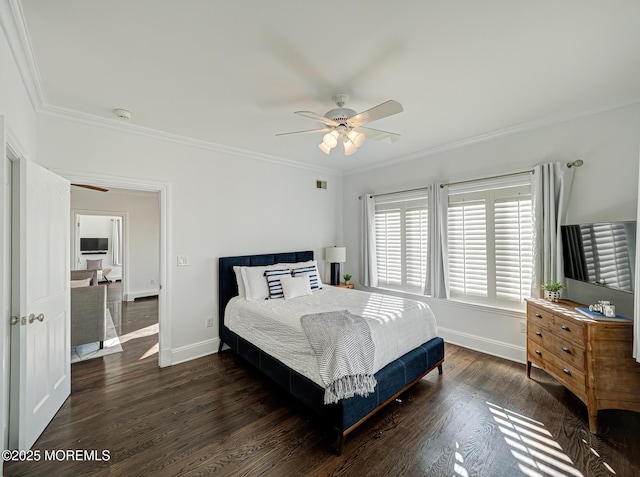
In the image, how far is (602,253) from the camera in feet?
7.91

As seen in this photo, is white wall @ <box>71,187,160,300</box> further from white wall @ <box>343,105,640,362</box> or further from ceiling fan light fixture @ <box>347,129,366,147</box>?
white wall @ <box>343,105,640,362</box>

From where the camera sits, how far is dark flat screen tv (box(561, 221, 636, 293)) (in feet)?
7.20

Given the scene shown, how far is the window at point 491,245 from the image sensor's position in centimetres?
326

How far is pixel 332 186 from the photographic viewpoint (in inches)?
205

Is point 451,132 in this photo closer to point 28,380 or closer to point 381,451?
point 381,451

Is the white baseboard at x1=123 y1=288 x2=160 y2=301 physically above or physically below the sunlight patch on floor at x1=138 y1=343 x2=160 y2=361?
above

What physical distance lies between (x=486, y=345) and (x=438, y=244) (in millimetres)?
1394

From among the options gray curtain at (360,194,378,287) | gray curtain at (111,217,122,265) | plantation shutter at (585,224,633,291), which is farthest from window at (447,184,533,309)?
gray curtain at (111,217,122,265)

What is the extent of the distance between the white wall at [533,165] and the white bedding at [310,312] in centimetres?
108

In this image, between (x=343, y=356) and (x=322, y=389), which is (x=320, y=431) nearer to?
(x=322, y=389)

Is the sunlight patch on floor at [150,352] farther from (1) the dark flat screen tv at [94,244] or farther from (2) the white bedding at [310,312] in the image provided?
(1) the dark flat screen tv at [94,244]

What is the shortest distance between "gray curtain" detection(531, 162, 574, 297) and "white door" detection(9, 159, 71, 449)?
4566mm

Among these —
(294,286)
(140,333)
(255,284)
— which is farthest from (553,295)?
(140,333)

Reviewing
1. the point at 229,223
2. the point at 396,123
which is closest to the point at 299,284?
the point at 229,223
